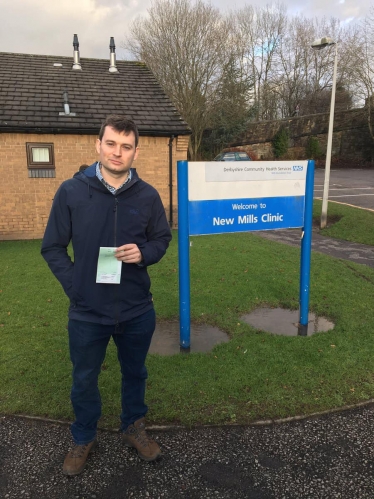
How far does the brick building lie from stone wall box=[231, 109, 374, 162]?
21.6 metres

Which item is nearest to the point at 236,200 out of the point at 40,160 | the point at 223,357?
the point at 223,357

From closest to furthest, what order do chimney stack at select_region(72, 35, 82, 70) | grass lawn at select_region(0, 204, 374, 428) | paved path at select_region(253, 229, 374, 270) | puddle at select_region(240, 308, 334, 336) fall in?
grass lawn at select_region(0, 204, 374, 428) → puddle at select_region(240, 308, 334, 336) → paved path at select_region(253, 229, 374, 270) → chimney stack at select_region(72, 35, 82, 70)

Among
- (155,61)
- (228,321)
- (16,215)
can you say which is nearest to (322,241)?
(228,321)

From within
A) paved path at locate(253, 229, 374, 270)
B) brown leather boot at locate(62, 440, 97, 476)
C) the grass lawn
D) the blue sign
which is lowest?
paved path at locate(253, 229, 374, 270)

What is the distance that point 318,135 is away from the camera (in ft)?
113

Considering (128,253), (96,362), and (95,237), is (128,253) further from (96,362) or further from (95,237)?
(96,362)

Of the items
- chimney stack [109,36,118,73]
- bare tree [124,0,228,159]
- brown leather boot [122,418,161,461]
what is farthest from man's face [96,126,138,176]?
bare tree [124,0,228,159]

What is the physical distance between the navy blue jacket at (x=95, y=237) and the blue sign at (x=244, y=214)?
171 centimetres

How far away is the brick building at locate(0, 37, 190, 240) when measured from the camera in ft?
34.9

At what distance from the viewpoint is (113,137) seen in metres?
2.37

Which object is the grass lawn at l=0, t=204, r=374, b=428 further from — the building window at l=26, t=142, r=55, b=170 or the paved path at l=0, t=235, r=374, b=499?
the building window at l=26, t=142, r=55, b=170

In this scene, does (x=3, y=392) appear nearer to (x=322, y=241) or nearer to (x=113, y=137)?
(x=113, y=137)

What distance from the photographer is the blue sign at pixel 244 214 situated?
13.8 feet

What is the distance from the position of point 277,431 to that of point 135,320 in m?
1.45
